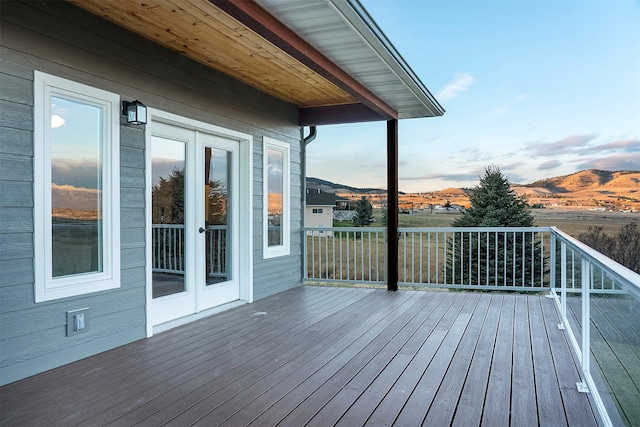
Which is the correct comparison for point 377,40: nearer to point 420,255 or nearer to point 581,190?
point 420,255

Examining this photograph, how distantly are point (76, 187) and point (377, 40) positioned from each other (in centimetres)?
253

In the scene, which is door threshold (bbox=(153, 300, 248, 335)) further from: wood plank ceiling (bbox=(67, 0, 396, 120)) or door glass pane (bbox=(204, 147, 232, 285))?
wood plank ceiling (bbox=(67, 0, 396, 120))

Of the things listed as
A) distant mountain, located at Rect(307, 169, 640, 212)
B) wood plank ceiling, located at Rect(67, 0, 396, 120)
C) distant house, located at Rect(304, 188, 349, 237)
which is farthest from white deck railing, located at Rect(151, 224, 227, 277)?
distant mountain, located at Rect(307, 169, 640, 212)

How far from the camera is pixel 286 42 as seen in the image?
9.80 feet

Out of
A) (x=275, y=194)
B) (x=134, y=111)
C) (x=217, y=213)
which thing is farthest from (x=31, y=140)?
(x=275, y=194)

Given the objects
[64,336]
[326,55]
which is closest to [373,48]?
[326,55]

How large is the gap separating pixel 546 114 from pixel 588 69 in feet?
3.77

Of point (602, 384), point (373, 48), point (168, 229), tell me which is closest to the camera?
point (602, 384)

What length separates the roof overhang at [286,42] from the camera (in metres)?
2.77

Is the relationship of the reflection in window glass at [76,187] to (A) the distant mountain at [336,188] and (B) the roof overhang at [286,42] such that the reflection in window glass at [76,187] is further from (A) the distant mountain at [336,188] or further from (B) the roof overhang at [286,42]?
(A) the distant mountain at [336,188]

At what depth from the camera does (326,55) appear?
3.55 m

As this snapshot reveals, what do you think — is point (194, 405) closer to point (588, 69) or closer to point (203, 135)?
point (203, 135)

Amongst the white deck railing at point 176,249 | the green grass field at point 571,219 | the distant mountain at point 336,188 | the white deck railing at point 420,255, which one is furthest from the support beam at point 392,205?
the distant mountain at point 336,188

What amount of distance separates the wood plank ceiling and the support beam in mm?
448
